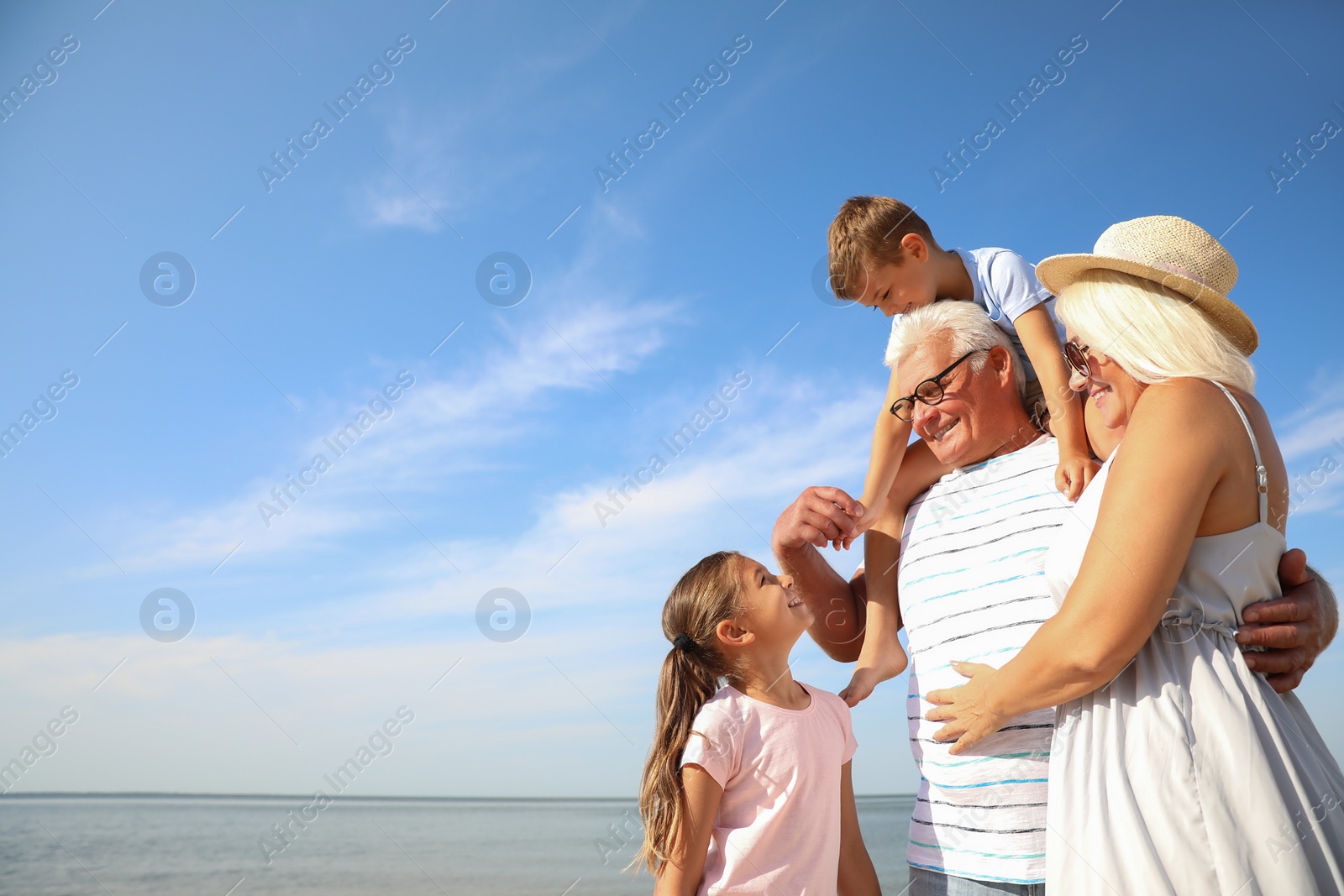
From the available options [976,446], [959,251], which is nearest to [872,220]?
[959,251]

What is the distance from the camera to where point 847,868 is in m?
2.57

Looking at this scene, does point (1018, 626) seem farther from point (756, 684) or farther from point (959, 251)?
point (959, 251)

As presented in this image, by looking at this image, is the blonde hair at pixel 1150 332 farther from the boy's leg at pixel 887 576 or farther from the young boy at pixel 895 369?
the boy's leg at pixel 887 576

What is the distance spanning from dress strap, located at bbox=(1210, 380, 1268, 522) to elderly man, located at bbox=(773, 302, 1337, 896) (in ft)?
0.61

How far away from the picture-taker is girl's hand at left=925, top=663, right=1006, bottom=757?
189cm

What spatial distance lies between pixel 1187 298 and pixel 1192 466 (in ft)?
1.65

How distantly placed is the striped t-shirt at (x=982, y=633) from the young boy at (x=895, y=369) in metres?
0.16

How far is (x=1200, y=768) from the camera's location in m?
1.50

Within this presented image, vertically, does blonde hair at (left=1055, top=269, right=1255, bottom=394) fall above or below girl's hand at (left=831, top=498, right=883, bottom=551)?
above

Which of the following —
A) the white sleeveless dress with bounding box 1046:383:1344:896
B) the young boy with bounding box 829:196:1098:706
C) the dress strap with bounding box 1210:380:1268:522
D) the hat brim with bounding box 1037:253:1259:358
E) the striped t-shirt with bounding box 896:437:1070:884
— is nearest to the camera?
the white sleeveless dress with bounding box 1046:383:1344:896

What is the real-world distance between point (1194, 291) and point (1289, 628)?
0.72m

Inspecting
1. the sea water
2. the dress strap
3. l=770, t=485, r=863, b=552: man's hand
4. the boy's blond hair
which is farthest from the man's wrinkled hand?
the sea water

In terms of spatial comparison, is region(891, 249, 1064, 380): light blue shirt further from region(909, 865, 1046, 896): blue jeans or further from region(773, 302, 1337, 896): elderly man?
region(909, 865, 1046, 896): blue jeans

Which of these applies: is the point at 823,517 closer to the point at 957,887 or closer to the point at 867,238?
the point at 957,887
